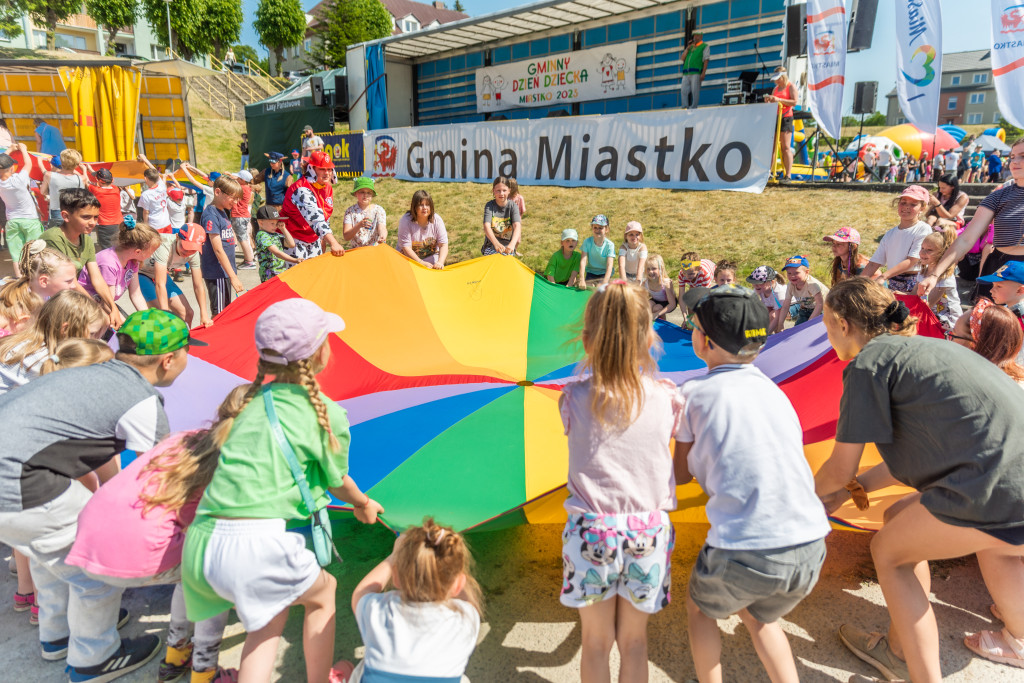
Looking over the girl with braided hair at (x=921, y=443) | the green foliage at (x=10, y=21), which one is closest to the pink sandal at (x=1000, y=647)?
the girl with braided hair at (x=921, y=443)

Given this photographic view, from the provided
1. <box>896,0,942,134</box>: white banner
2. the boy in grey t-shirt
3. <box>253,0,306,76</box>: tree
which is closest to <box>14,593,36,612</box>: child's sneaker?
the boy in grey t-shirt

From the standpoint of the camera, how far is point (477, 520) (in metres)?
2.27

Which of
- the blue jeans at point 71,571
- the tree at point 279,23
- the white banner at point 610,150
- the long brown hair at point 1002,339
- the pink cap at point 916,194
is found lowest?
the blue jeans at point 71,571

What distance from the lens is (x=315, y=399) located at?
5.96 feet

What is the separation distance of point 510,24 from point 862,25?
815 cm

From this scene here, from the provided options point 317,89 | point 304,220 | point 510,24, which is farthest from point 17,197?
point 317,89

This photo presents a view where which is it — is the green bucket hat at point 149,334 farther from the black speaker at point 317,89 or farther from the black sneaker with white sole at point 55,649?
the black speaker at point 317,89

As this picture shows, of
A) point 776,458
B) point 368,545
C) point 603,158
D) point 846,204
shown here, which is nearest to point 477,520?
point 368,545

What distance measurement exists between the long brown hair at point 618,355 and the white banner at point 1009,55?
8212mm

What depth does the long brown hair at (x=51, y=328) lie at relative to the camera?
2.41 metres

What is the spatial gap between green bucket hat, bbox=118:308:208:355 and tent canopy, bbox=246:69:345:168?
60.8ft

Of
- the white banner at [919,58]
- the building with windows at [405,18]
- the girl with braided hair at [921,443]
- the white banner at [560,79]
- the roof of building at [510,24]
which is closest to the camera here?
the girl with braided hair at [921,443]

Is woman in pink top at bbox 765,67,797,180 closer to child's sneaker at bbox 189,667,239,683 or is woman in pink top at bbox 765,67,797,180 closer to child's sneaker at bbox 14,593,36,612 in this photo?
child's sneaker at bbox 189,667,239,683

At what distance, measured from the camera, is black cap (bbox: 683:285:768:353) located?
5.71 feet
